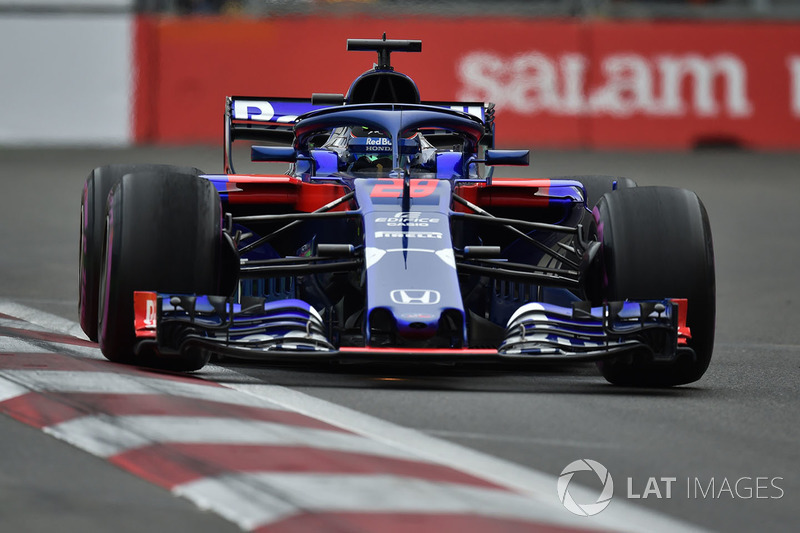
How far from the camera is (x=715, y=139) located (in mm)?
20781

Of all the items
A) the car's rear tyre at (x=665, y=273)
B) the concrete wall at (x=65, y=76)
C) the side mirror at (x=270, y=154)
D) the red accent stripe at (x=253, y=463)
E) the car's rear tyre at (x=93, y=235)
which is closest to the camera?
the red accent stripe at (x=253, y=463)

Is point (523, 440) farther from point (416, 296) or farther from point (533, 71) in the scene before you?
point (533, 71)

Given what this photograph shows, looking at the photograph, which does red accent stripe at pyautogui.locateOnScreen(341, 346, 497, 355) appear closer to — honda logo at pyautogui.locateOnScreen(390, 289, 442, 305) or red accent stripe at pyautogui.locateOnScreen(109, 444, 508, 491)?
honda logo at pyautogui.locateOnScreen(390, 289, 442, 305)

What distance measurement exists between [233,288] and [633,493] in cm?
255

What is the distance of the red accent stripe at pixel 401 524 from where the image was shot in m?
3.71

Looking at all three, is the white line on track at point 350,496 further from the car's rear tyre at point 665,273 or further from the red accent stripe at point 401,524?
the car's rear tyre at point 665,273

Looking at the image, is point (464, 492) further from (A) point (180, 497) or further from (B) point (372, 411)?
A: (B) point (372, 411)

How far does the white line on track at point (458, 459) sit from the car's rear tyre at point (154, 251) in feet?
1.27

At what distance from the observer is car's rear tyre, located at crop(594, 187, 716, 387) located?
20.4 feet

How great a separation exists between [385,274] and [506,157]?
1638mm

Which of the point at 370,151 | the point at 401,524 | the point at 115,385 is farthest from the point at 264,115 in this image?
the point at 401,524

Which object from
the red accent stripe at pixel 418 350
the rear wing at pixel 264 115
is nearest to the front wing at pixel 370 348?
the red accent stripe at pixel 418 350

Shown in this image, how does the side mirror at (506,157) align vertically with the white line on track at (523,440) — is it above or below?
above

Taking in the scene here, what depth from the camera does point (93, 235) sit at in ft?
22.5
